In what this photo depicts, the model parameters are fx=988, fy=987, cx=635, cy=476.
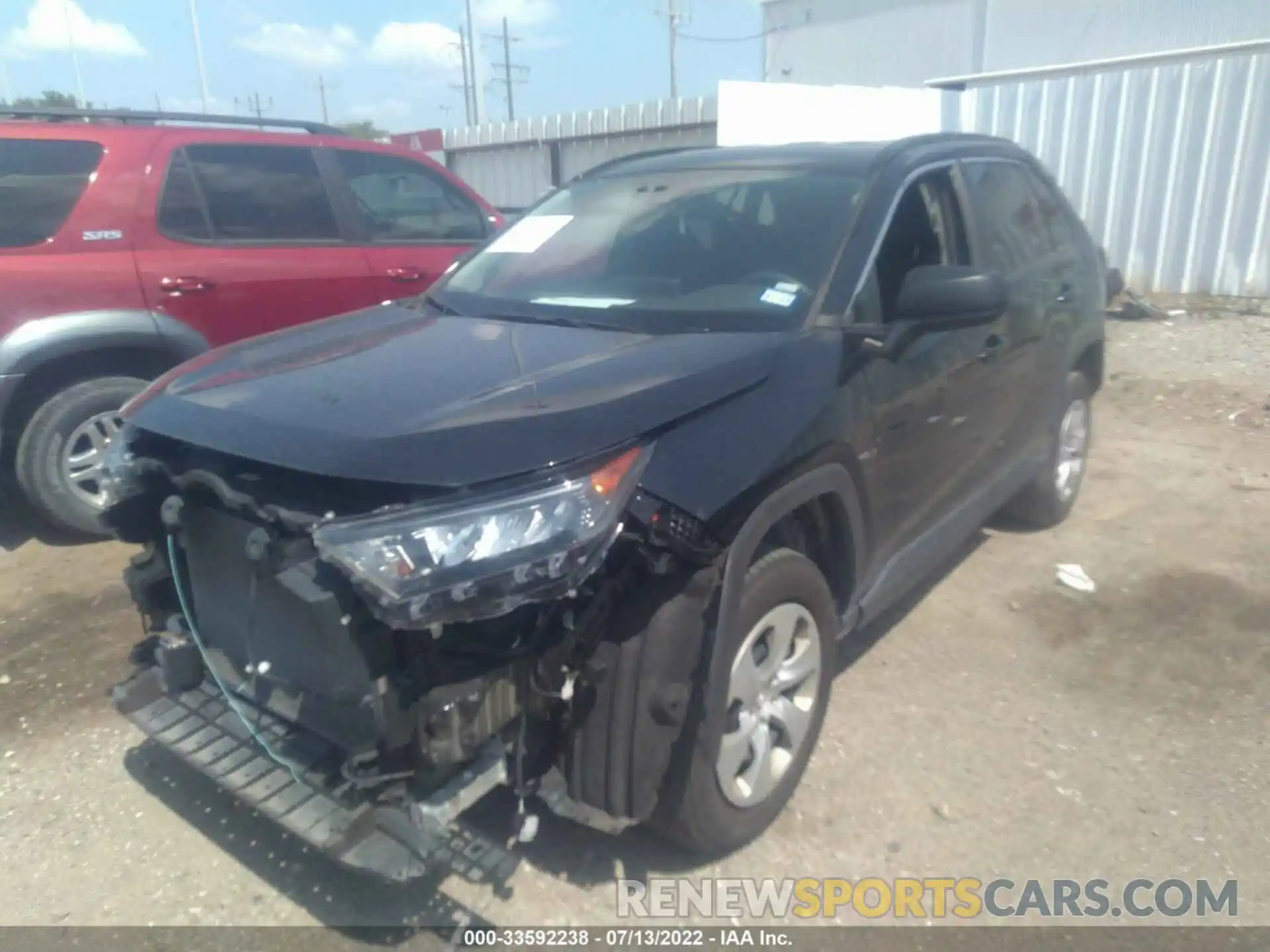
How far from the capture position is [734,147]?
395cm

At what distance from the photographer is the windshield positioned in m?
3.01

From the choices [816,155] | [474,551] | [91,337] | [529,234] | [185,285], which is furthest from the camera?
[185,285]

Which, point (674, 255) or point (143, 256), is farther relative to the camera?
point (143, 256)

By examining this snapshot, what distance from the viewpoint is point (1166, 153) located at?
32.8 ft

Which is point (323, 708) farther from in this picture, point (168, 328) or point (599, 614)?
point (168, 328)

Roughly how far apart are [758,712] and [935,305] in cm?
129

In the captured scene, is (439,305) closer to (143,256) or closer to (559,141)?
(143,256)

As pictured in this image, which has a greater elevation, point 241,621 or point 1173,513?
point 241,621

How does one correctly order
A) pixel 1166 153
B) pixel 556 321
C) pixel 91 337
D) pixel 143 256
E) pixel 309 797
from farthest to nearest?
1. pixel 1166 153
2. pixel 143 256
3. pixel 91 337
4. pixel 556 321
5. pixel 309 797

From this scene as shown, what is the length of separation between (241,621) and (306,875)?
29.7 inches

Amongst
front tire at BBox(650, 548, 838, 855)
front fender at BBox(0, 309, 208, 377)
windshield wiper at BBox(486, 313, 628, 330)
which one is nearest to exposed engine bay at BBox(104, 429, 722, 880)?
front tire at BBox(650, 548, 838, 855)

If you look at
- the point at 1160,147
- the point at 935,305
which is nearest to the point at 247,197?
the point at 935,305

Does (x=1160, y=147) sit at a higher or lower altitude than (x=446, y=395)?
higher

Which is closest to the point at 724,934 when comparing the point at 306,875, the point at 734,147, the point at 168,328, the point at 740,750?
the point at 740,750
